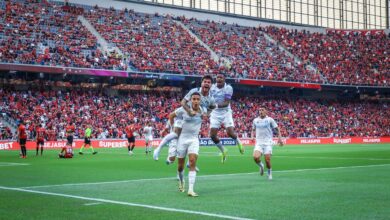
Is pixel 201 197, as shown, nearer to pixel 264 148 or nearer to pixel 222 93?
pixel 264 148

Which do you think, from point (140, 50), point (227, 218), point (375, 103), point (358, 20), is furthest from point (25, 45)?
point (358, 20)

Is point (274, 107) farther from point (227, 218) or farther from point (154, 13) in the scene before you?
point (227, 218)

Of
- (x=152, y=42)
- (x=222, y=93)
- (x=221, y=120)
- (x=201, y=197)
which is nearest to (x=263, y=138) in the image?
(x=221, y=120)

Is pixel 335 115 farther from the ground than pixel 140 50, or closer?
closer

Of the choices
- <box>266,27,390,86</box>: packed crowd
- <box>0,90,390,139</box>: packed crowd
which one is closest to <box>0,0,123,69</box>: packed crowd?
<box>0,90,390,139</box>: packed crowd

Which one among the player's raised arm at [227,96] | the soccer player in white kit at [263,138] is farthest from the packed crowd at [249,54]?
the soccer player in white kit at [263,138]

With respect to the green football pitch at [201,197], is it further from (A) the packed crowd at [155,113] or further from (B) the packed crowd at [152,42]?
(B) the packed crowd at [152,42]

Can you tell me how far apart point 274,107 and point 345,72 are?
14.8 m

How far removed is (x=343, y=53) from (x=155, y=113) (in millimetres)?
37115

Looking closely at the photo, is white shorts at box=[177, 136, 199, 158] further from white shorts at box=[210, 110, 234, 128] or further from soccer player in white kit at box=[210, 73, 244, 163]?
white shorts at box=[210, 110, 234, 128]

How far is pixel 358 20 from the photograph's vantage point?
297 ft

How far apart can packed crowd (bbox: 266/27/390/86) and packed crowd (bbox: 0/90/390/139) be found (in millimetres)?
4650

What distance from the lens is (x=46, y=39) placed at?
51.9 metres

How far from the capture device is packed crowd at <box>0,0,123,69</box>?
4922 cm
